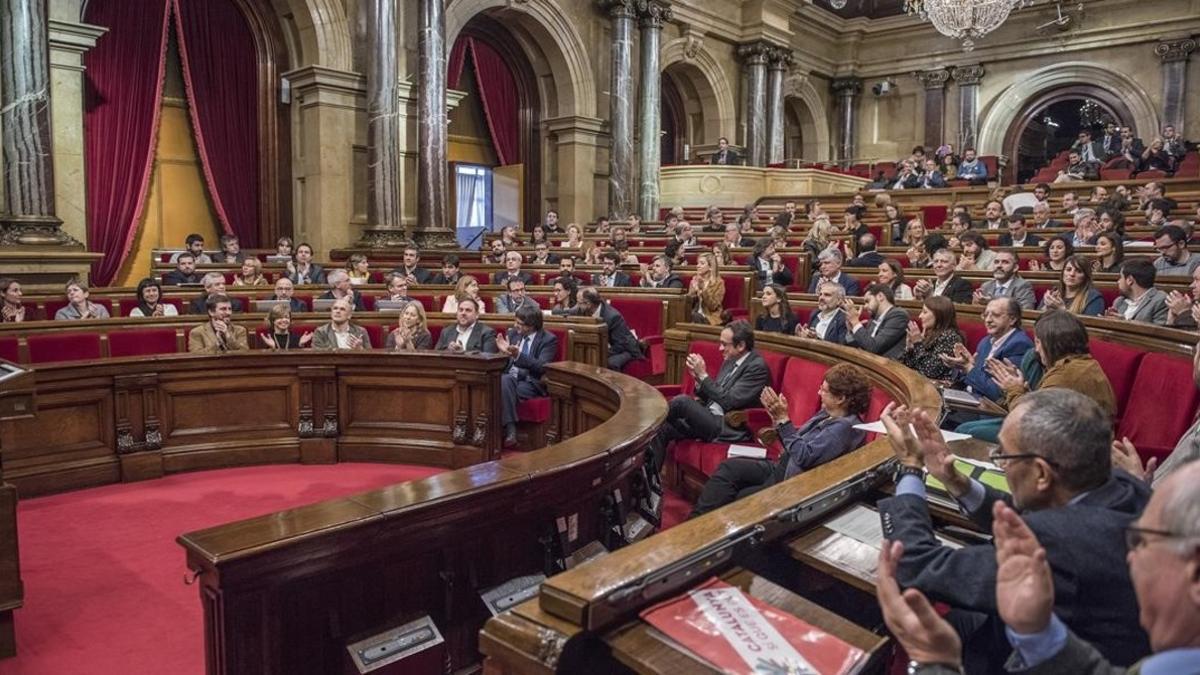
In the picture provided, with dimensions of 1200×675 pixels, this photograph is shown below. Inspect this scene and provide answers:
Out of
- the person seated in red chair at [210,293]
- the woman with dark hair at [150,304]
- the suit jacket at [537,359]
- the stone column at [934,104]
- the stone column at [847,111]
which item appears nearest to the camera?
the suit jacket at [537,359]

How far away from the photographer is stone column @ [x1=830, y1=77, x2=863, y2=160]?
2019cm

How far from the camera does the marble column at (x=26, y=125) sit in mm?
7484

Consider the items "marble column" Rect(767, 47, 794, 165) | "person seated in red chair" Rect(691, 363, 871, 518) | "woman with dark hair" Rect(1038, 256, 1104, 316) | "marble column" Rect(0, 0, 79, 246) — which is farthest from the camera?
"marble column" Rect(767, 47, 794, 165)

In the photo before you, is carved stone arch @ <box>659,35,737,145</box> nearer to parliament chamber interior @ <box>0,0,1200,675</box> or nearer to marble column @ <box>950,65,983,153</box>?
parliament chamber interior @ <box>0,0,1200,675</box>

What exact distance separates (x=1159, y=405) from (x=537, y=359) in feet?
10.6

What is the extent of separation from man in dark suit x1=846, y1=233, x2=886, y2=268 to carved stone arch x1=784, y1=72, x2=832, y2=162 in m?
12.0

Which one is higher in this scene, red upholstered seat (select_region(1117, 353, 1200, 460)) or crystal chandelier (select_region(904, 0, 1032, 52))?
crystal chandelier (select_region(904, 0, 1032, 52))

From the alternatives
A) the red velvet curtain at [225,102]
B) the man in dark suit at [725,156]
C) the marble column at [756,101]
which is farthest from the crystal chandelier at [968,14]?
the red velvet curtain at [225,102]

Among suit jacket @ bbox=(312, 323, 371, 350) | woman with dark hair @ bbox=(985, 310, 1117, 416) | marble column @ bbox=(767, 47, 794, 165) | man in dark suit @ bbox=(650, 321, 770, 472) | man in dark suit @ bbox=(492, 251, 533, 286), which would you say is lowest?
man in dark suit @ bbox=(650, 321, 770, 472)

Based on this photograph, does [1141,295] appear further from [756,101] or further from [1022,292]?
[756,101]

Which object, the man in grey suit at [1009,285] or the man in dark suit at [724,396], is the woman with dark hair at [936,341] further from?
the man in grey suit at [1009,285]

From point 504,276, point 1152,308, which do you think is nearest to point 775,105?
point 504,276

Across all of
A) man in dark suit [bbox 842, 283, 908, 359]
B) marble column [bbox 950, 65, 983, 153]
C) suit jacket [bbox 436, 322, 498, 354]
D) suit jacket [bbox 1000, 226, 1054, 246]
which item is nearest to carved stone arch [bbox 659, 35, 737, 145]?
marble column [bbox 950, 65, 983, 153]

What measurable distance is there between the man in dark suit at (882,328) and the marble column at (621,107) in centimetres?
914
